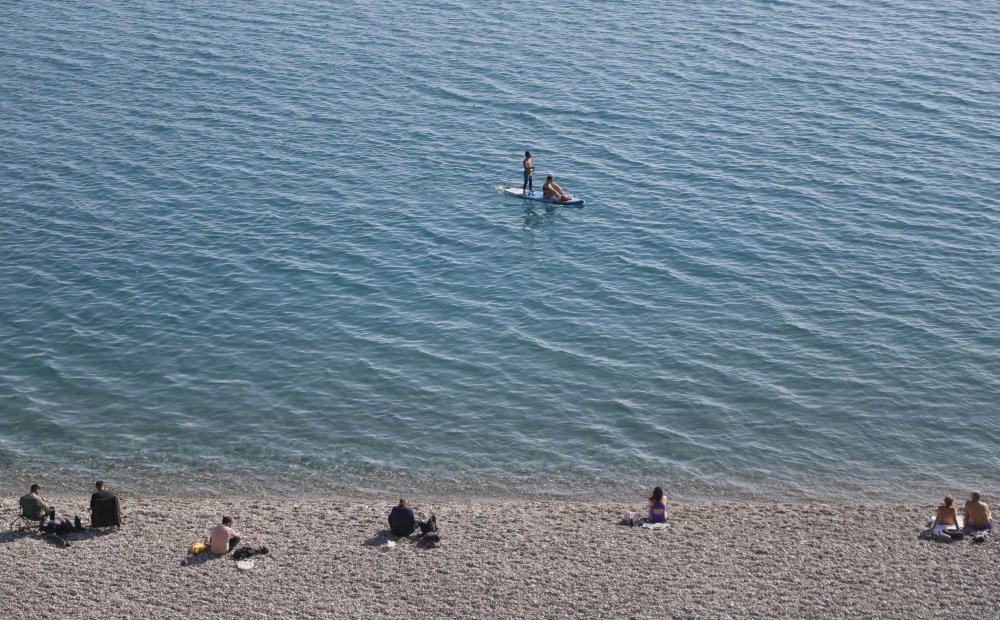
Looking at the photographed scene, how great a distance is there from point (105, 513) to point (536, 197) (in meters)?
35.5

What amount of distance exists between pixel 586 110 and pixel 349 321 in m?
31.8

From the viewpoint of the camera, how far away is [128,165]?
6806 centimetres

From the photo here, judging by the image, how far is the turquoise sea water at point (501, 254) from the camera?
141ft

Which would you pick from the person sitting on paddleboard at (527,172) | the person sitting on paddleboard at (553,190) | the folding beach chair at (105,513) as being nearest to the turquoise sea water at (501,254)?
the person sitting on paddleboard at (527,172)

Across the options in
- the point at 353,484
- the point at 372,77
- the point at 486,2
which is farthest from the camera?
the point at 486,2

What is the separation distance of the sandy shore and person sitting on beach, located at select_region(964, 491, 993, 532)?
1.01m

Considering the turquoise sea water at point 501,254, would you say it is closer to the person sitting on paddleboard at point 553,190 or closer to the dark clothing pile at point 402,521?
the person sitting on paddleboard at point 553,190

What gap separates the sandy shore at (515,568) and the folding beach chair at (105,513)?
0.37m

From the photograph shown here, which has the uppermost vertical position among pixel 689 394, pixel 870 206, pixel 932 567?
pixel 870 206

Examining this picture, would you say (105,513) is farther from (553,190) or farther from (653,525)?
(553,190)

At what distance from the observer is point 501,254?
58781mm

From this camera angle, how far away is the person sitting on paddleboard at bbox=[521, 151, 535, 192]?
2534 inches

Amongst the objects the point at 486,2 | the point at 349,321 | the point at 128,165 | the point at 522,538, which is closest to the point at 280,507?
the point at 522,538

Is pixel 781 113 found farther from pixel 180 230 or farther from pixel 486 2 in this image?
pixel 180 230
